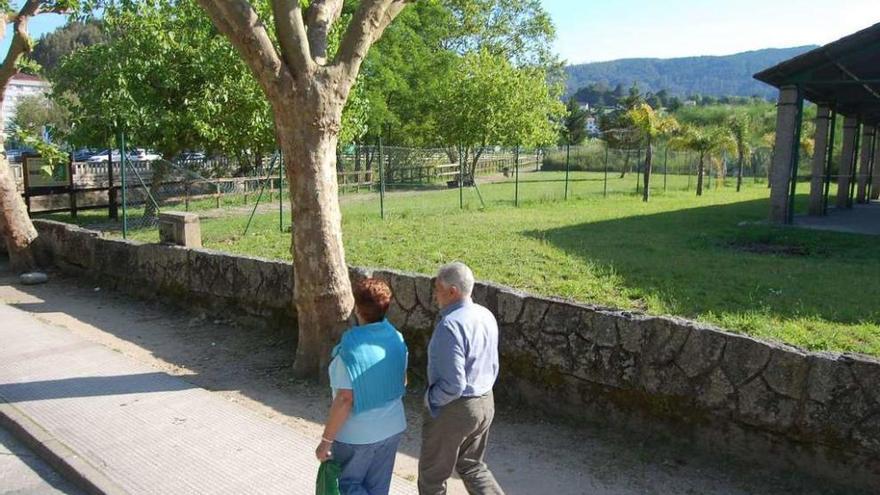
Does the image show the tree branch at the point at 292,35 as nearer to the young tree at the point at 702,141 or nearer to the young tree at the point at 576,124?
the young tree at the point at 702,141

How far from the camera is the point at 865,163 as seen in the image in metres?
24.4

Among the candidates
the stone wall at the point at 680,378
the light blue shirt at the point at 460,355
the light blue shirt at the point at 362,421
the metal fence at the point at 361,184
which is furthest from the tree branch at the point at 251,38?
the metal fence at the point at 361,184

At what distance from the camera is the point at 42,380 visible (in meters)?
6.75

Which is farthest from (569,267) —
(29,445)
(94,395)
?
(29,445)

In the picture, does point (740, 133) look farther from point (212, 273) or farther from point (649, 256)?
point (212, 273)

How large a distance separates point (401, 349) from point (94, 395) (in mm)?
3939

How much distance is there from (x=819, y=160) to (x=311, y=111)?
15.5 m

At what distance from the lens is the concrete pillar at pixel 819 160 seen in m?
17.4

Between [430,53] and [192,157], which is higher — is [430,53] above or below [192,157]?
above

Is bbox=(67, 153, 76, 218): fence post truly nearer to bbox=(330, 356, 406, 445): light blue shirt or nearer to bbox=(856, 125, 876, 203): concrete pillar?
bbox=(330, 356, 406, 445): light blue shirt

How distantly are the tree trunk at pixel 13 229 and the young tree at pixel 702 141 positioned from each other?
21.9 m

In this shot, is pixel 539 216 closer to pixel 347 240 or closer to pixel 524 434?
pixel 347 240

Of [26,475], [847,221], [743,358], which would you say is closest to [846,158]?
[847,221]

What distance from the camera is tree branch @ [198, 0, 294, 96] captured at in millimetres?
6309
